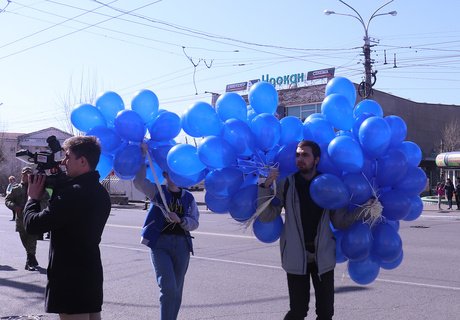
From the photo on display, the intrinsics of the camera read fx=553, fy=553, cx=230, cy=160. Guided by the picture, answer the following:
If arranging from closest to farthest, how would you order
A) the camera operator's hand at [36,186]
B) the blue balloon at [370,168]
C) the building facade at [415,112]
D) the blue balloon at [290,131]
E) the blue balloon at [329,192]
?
the camera operator's hand at [36,186]
the blue balloon at [329,192]
the blue balloon at [370,168]
the blue balloon at [290,131]
the building facade at [415,112]

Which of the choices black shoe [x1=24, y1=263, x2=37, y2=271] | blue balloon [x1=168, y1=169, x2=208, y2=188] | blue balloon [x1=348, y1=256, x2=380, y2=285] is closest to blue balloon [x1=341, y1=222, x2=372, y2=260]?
blue balloon [x1=348, y1=256, x2=380, y2=285]

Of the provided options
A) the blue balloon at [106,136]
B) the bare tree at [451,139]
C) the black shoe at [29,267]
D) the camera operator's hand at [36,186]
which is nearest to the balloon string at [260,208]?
the blue balloon at [106,136]

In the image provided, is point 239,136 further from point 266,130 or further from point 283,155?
point 283,155

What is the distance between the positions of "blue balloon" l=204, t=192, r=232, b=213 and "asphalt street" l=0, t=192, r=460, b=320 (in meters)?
0.21

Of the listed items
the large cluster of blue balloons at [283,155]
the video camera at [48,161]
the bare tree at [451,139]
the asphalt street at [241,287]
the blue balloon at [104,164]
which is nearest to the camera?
the video camera at [48,161]

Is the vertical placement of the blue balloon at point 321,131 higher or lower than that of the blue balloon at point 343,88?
lower

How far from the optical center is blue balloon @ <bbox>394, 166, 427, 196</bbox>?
4387 millimetres

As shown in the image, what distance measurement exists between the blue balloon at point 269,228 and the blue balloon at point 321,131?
2.39 ft

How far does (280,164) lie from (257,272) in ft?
15.8

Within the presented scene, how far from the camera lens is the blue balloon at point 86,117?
4934mm

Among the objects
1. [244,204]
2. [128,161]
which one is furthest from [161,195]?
[244,204]

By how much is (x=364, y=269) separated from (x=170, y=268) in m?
1.63

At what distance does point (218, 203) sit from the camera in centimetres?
451

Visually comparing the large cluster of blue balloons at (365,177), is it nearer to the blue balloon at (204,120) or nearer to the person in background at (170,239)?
the blue balloon at (204,120)
